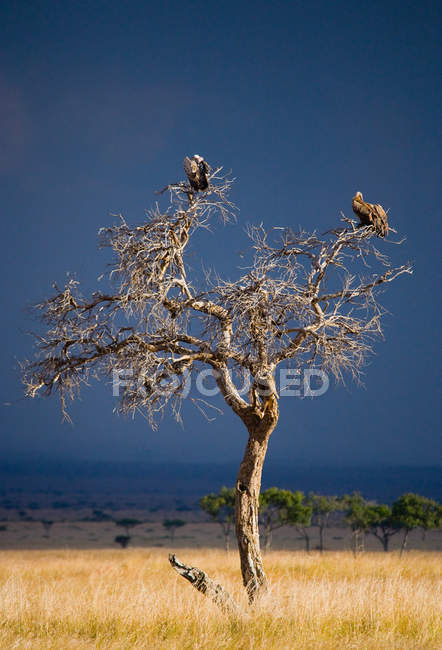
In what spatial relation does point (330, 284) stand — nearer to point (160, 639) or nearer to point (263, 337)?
point (263, 337)

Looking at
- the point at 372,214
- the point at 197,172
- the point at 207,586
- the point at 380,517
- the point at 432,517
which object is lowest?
the point at 380,517

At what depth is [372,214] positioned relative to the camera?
10.4 meters

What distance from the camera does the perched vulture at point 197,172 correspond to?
32.6 feet

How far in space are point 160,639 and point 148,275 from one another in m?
5.24

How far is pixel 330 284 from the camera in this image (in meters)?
10.9

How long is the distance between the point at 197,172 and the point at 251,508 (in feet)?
17.7

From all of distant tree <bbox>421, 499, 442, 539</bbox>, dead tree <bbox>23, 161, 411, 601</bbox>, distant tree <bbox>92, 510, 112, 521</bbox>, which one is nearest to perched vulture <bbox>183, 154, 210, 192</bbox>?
dead tree <bbox>23, 161, 411, 601</bbox>

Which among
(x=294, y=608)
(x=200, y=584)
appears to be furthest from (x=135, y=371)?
(x=294, y=608)

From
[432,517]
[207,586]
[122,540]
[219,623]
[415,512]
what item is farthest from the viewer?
[122,540]

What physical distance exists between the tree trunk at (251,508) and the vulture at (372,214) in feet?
11.1

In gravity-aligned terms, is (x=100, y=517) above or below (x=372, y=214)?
below

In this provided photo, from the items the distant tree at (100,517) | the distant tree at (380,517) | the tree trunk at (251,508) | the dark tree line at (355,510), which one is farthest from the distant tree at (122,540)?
the tree trunk at (251,508)

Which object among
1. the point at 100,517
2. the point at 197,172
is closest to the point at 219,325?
the point at 197,172

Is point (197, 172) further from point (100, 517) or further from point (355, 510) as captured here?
point (100, 517)
